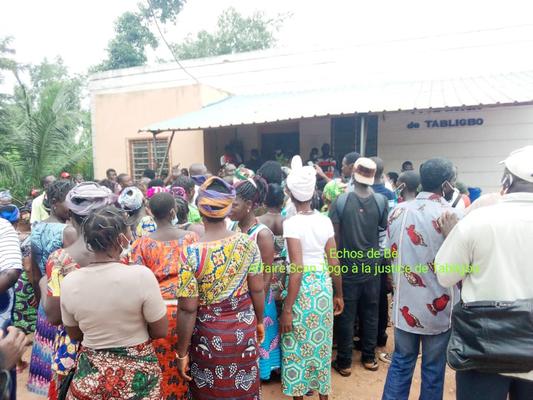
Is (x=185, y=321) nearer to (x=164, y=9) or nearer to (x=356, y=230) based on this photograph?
(x=356, y=230)

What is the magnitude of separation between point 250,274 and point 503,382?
4.36ft

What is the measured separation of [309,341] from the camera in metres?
2.88

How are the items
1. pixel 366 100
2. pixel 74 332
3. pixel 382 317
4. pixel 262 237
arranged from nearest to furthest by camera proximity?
pixel 74 332 → pixel 262 237 → pixel 382 317 → pixel 366 100

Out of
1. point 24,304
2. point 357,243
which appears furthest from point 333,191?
point 24,304

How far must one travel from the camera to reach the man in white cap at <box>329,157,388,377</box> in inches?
134

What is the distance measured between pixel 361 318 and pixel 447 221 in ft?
5.16

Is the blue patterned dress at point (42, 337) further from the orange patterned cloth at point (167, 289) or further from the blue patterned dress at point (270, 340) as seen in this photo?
the blue patterned dress at point (270, 340)

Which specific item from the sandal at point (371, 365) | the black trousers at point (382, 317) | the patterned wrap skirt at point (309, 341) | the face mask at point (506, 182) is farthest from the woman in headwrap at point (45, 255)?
the black trousers at point (382, 317)

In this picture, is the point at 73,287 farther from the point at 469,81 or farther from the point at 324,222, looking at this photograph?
the point at 469,81

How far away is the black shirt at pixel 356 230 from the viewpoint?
340 cm

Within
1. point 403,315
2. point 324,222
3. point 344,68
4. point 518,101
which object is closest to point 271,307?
point 324,222

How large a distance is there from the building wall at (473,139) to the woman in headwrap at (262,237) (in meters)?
6.77

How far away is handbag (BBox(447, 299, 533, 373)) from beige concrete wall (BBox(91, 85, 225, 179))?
9.51m

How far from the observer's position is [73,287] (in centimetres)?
175
